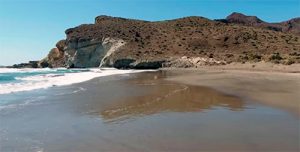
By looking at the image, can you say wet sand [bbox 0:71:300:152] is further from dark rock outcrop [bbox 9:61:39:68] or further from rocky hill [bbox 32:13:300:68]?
dark rock outcrop [bbox 9:61:39:68]

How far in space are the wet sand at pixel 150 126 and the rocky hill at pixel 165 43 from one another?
4450cm

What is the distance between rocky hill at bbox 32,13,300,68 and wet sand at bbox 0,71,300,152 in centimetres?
4450

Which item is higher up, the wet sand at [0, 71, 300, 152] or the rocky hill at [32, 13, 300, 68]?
the rocky hill at [32, 13, 300, 68]

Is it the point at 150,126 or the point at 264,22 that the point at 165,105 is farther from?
the point at 264,22

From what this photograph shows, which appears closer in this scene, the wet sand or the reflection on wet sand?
the wet sand

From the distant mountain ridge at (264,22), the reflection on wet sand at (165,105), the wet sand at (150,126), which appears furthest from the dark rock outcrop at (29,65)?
the distant mountain ridge at (264,22)

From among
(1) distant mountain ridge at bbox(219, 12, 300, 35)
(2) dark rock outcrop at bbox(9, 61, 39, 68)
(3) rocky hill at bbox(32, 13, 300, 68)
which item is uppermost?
(1) distant mountain ridge at bbox(219, 12, 300, 35)

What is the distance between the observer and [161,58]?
68.2m

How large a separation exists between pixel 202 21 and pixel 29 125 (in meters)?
90.9

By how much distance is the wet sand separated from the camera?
891cm

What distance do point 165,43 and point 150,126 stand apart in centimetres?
7144

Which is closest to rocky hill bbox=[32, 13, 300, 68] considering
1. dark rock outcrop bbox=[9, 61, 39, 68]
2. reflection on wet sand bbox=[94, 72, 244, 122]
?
dark rock outcrop bbox=[9, 61, 39, 68]

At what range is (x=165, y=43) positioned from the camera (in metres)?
81.9

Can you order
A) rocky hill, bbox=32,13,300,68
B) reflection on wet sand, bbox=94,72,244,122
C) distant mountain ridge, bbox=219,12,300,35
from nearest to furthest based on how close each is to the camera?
reflection on wet sand, bbox=94,72,244,122 → rocky hill, bbox=32,13,300,68 → distant mountain ridge, bbox=219,12,300,35
